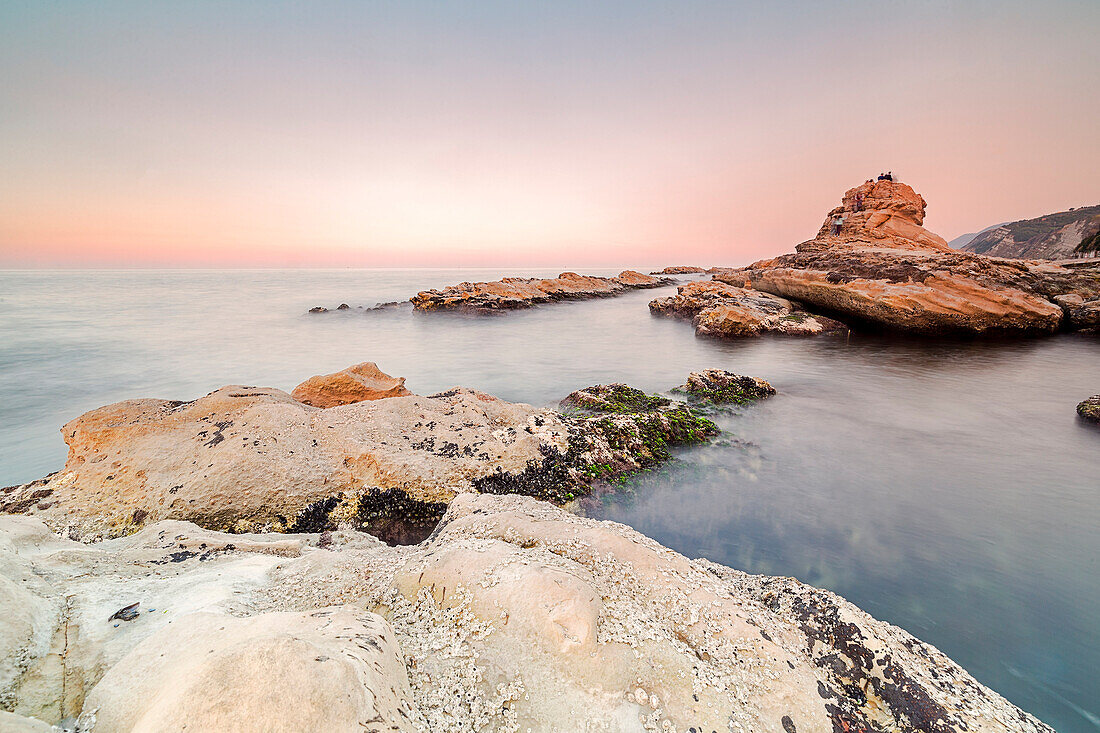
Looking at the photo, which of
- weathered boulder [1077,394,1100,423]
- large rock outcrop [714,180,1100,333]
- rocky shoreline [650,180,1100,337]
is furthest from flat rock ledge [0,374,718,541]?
large rock outcrop [714,180,1100,333]

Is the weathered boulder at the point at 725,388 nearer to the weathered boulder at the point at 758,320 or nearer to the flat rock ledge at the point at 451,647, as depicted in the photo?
the flat rock ledge at the point at 451,647

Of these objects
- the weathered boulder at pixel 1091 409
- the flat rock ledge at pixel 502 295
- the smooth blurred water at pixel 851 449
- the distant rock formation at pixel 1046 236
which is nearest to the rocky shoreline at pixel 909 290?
the smooth blurred water at pixel 851 449

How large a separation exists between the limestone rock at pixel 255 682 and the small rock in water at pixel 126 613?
1.30ft

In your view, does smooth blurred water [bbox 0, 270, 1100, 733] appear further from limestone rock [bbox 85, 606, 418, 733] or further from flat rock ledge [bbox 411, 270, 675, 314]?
flat rock ledge [bbox 411, 270, 675, 314]

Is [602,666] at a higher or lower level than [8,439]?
higher

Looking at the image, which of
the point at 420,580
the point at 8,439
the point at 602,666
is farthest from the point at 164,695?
the point at 8,439

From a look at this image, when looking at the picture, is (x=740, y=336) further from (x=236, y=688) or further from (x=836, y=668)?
(x=236, y=688)

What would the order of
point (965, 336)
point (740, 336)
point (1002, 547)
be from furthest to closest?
1. point (740, 336)
2. point (965, 336)
3. point (1002, 547)

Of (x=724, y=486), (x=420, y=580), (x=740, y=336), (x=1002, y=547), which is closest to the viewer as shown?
(x=420, y=580)

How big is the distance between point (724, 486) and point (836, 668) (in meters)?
3.74

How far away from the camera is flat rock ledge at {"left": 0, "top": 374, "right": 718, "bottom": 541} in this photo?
184 inches

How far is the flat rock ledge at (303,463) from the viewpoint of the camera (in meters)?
4.68

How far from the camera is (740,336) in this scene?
1931 cm

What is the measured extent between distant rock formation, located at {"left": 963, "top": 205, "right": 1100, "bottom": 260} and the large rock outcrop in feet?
144
